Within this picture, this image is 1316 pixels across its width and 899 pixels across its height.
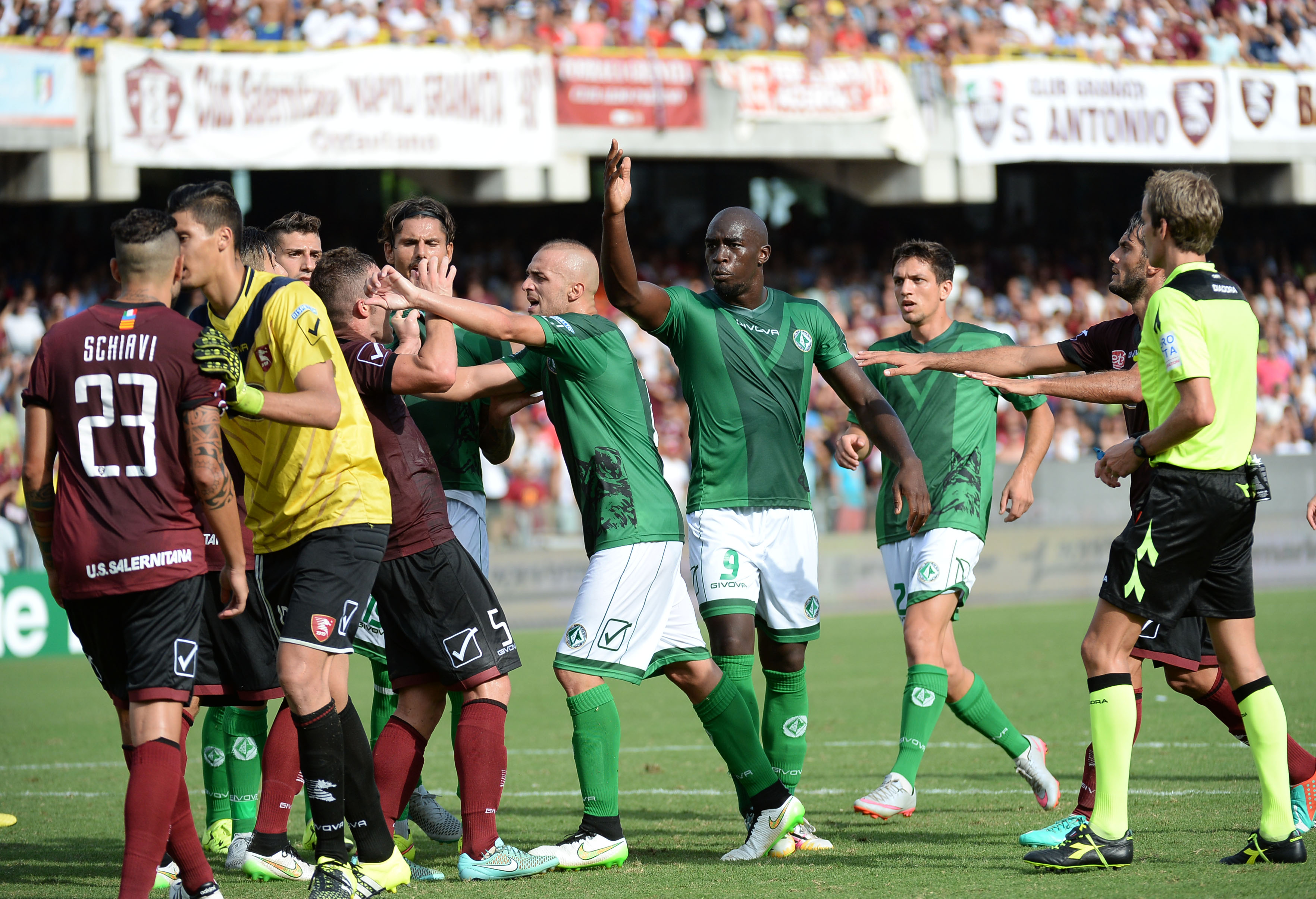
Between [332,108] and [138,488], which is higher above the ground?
[332,108]

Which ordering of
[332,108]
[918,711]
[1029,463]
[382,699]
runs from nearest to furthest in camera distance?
[918,711], [382,699], [1029,463], [332,108]

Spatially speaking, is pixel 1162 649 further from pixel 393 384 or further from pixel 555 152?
pixel 555 152

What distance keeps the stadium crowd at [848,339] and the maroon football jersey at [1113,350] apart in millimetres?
7464

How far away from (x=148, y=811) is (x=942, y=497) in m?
4.05

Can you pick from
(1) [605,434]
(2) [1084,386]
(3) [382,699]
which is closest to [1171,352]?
(2) [1084,386]

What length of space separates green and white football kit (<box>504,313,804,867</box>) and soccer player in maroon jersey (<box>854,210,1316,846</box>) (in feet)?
3.71

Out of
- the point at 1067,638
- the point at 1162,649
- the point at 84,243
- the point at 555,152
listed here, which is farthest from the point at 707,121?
the point at 1162,649

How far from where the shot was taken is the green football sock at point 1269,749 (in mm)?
5176

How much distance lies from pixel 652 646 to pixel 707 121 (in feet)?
67.7

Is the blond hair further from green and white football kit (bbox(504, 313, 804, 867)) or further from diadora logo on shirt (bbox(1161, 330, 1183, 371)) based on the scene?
green and white football kit (bbox(504, 313, 804, 867))

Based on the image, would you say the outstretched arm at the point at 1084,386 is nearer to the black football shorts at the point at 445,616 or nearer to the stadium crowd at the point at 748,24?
the black football shorts at the point at 445,616

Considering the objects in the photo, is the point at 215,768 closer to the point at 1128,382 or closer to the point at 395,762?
the point at 395,762

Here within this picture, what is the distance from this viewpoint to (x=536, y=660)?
1430 cm

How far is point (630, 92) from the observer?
24.5 m
